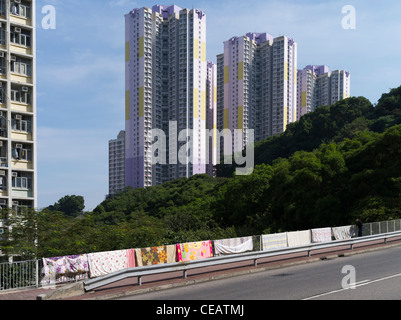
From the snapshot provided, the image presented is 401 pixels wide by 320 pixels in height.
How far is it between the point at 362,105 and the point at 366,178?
190ft

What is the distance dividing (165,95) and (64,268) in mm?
118323

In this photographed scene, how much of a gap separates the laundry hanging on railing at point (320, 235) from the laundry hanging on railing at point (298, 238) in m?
0.48

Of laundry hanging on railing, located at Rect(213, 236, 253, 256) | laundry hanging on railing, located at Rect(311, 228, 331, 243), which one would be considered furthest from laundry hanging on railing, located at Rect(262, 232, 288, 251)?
laundry hanging on railing, located at Rect(311, 228, 331, 243)

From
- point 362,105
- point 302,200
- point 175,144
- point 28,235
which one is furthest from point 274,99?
point 28,235

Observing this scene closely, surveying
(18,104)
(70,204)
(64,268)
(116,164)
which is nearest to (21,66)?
(18,104)

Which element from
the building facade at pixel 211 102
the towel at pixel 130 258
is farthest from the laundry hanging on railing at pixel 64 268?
the building facade at pixel 211 102

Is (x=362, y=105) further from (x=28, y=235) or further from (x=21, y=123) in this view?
(x=28, y=235)

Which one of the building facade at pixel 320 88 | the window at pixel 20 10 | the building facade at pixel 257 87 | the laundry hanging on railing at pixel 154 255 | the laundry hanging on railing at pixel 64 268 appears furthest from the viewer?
the building facade at pixel 320 88

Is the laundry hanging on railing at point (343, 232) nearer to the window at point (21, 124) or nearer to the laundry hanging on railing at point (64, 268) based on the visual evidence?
the laundry hanging on railing at point (64, 268)

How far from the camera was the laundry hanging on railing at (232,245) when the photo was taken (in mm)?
20773

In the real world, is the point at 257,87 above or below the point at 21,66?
above

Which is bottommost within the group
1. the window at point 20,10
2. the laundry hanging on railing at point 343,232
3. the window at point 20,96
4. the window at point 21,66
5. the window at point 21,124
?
the laundry hanging on railing at point 343,232

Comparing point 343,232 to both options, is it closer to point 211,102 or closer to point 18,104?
point 18,104

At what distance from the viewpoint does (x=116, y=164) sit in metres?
167
